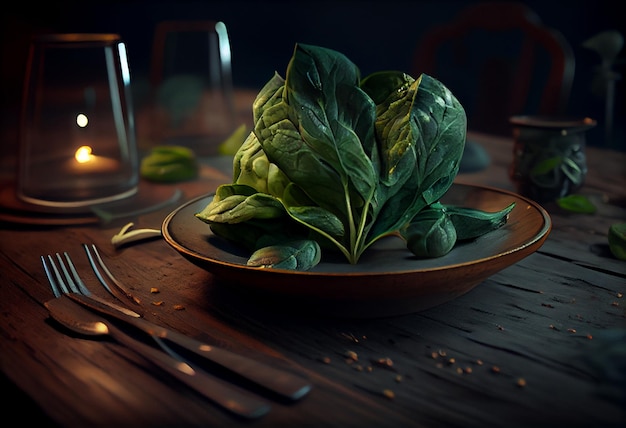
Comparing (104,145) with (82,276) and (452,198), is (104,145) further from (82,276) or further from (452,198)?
(452,198)

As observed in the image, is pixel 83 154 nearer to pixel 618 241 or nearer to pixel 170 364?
pixel 170 364

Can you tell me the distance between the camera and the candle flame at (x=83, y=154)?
753mm

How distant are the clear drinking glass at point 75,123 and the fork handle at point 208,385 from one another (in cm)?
37

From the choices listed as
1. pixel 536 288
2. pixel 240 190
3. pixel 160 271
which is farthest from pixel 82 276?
pixel 536 288

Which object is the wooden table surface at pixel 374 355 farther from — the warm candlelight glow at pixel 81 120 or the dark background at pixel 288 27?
the dark background at pixel 288 27

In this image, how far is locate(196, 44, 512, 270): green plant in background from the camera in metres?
0.47

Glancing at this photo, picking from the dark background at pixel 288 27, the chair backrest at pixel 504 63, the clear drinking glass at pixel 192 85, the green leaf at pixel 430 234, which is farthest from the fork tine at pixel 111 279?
the dark background at pixel 288 27

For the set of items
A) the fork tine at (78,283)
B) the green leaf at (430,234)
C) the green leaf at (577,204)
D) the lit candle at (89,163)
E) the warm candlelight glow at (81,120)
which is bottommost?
the fork tine at (78,283)

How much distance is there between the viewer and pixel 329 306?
1.52 ft

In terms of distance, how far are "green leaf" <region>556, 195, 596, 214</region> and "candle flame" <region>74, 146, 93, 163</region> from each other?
55cm

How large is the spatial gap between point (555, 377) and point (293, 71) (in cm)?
27

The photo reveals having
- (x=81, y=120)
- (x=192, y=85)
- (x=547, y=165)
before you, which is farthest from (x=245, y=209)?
(x=192, y=85)

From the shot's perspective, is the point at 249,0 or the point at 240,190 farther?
the point at 249,0

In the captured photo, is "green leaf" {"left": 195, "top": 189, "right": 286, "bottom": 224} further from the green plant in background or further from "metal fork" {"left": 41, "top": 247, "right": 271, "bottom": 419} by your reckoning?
"metal fork" {"left": 41, "top": 247, "right": 271, "bottom": 419}
